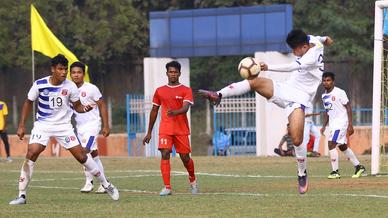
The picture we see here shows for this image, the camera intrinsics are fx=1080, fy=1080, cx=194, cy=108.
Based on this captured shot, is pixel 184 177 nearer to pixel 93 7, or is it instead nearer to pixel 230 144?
pixel 230 144

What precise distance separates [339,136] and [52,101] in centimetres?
722

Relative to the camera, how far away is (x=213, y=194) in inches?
623

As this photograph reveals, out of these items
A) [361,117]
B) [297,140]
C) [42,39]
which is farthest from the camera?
[361,117]

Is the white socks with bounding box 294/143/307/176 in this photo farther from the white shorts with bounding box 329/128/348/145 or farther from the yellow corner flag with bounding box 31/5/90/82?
the yellow corner flag with bounding box 31/5/90/82

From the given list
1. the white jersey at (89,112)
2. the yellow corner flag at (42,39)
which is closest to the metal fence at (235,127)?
the yellow corner flag at (42,39)

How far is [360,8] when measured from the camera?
4116 cm

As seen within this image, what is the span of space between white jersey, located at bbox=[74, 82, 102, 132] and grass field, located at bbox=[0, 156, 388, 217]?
1095mm

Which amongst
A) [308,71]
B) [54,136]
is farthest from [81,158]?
[308,71]

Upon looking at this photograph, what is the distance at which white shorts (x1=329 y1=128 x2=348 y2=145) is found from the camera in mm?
20219

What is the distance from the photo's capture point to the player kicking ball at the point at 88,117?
1747 centimetres

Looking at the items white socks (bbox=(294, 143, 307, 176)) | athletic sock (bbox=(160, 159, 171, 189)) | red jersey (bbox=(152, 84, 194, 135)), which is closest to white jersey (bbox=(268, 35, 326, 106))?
white socks (bbox=(294, 143, 307, 176))

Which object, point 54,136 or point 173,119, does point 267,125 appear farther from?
point 54,136

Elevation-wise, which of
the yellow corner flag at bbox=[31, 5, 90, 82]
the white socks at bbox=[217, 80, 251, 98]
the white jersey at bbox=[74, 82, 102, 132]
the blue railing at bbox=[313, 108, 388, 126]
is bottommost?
the blue railing at bbox=[313, 108, 388, 126]

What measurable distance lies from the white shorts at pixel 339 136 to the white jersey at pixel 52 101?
6.82 metres
